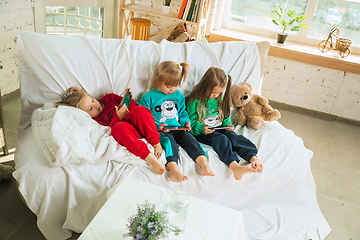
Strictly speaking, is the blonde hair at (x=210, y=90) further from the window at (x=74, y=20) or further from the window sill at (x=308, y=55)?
the window at (x=74, y=20)

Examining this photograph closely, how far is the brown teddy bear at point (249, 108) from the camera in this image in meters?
2.02

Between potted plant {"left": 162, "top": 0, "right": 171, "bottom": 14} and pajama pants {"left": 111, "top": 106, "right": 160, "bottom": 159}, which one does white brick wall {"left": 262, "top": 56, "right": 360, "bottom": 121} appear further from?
pajama pants {"left": 111, "top": 106, "right": 160, "bottom": 159}

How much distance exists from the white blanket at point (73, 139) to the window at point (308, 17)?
8.18ft

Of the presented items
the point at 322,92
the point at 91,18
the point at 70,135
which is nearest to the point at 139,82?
the point at 70,135

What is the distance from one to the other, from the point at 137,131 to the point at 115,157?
26cm

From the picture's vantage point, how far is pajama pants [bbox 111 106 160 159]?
1554mm

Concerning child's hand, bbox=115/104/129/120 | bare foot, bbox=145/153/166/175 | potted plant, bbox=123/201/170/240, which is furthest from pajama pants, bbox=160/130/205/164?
potted plant, bbox=123/201/170/240

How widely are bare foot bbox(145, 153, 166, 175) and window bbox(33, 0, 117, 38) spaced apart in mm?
2011

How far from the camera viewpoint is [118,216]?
3.66 ft

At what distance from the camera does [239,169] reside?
160 cm

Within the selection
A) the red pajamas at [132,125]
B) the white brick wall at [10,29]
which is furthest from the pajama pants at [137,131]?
the white brick wall at [10,29]

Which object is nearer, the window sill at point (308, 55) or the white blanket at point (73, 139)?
the white blanket at point (73, 139)

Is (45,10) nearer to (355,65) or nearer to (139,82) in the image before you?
(139,82)

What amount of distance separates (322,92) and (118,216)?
2.84 metres
